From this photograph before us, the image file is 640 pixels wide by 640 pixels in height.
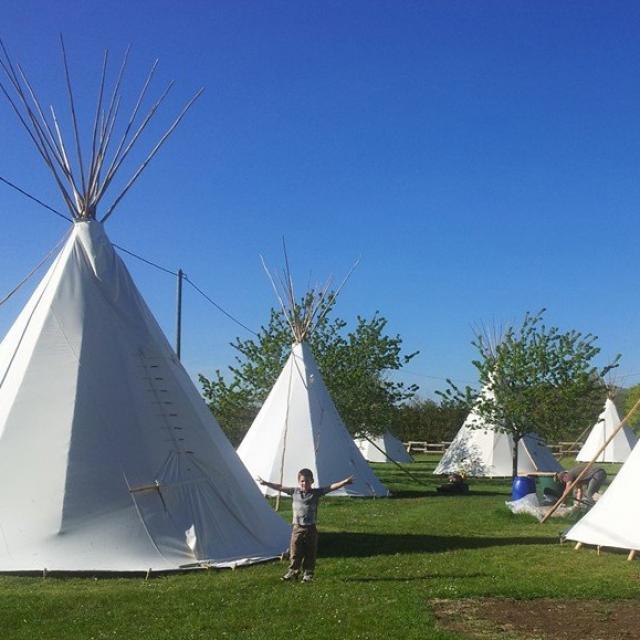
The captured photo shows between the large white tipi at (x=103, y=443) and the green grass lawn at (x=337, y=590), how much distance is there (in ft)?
1.51

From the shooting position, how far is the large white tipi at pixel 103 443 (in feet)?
29.0

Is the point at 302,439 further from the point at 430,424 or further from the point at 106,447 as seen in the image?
the point at 430,424

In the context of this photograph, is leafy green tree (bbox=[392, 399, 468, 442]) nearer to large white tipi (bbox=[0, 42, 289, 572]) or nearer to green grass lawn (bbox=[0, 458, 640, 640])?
green grass lawn (bbox=[0, 458, 640, 640])

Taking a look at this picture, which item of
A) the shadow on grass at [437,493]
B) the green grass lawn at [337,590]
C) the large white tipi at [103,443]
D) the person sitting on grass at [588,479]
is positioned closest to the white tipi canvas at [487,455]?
the shadow on grass at [437,493]

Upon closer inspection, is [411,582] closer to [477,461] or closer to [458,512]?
[458,512]

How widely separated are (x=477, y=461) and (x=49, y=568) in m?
20.4

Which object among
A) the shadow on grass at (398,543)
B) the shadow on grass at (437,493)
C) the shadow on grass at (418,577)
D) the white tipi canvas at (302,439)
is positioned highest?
the white tipi canvas at (302,439)

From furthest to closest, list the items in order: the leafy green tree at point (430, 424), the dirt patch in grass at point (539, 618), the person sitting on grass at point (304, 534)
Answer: the leafy green tree at point (430, 424) → the person sitting on grass at point (304, 534) → the dirt patch in grass at point (539, 618)

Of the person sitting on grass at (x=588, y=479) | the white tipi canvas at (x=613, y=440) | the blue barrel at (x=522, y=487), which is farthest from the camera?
the white tipi canvas at (x=613, y=440)

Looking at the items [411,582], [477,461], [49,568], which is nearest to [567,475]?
[411,582]

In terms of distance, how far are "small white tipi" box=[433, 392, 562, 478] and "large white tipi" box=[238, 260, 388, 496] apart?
27.0 feet

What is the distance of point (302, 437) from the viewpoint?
734 inches

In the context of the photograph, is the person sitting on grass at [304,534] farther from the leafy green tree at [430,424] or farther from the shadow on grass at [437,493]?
the leafy green tree at [430,424]

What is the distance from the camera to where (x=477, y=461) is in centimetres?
2731
